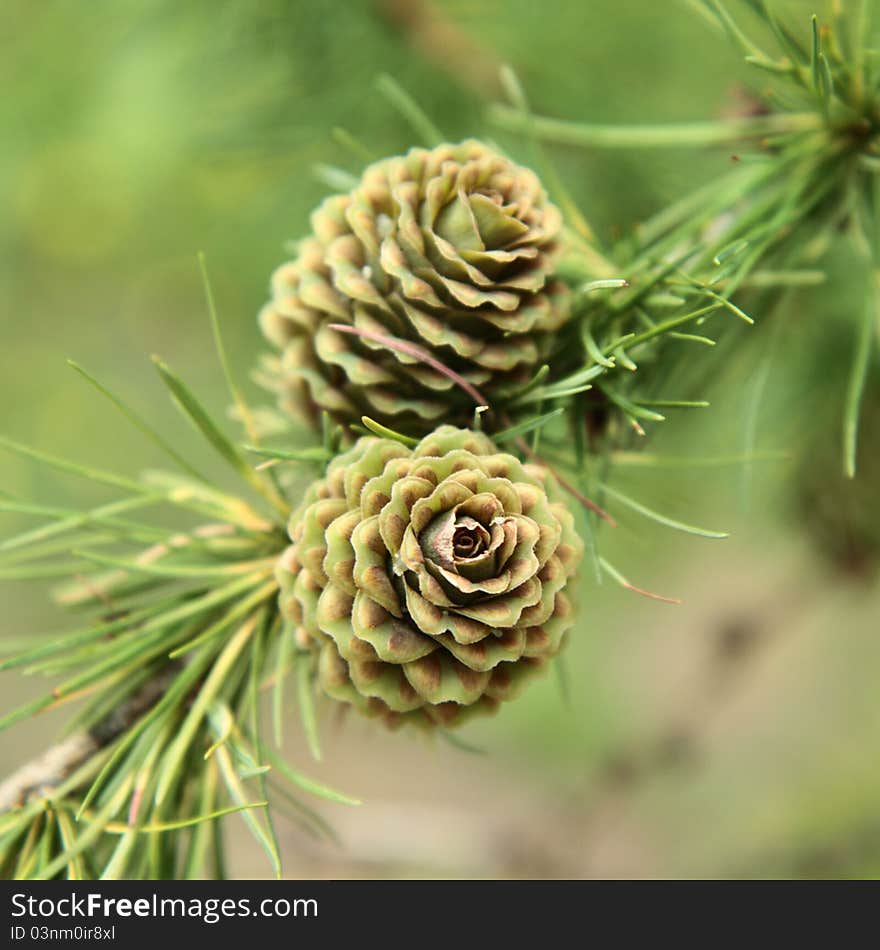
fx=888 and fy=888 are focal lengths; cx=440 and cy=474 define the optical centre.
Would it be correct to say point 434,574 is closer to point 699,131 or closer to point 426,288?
point 426,288

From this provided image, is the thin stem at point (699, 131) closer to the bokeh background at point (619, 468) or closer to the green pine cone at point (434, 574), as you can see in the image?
the bokeh background at point (619, 468)

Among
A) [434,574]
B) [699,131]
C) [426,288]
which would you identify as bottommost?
[434,574]

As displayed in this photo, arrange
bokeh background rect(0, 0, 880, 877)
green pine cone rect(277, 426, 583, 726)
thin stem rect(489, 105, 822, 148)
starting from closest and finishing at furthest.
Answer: green pine cone rect(277, 426, 583, 726) → thin stem rect(489, 105, 822, 148) → bokeh background rect(0, 0, 880, 877)

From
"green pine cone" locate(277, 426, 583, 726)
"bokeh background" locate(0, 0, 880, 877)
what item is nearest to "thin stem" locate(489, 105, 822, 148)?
"bokeh background" locate(0, 0, 880, 877)

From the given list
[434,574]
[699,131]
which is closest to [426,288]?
[434,574]

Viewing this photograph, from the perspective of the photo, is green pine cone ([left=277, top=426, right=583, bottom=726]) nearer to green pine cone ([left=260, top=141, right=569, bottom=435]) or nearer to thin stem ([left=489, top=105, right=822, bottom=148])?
green pine cone ([left=260, top=141, right=569, bottom=435])

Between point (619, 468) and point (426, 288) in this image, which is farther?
point (619, 468)

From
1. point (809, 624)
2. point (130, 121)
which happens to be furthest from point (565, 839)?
point (130, 121)
